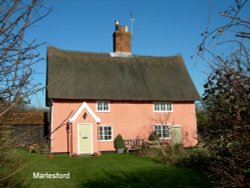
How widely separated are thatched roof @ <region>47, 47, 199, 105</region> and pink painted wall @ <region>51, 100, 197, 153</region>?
0.76m

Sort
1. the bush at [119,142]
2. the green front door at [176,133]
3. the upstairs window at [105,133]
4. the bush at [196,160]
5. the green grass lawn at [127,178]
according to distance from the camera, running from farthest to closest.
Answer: the green front door at [176,133]
the upstairs window at [105,133]
the bush at [119,142]
the bush at [196,160]
the green grass lawn at [127,178]

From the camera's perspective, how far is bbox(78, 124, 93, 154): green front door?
907 inches

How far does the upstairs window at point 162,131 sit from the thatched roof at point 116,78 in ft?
8.03

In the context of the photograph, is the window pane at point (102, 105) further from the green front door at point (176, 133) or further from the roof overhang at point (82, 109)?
the green front door at point (176, 133)

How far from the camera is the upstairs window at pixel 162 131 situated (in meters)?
27.1

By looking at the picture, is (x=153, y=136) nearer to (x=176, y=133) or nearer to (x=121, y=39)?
(x=176, y=133)

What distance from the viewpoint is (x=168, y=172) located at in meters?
12.7

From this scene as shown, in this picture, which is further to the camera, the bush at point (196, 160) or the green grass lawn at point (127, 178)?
the bush at point (196, 160)

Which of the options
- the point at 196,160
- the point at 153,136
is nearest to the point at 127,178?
the point at 196,160

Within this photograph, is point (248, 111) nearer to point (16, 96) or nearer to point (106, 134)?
point (16, 96)

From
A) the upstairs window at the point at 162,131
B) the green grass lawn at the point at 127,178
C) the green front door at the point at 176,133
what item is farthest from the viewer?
the green front door at the point at 176,133

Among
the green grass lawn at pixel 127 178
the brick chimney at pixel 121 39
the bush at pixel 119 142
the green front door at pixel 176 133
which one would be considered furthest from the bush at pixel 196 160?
the brick chimney at pixel 121 39

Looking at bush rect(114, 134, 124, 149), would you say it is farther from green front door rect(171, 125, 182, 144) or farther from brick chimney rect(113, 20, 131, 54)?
brick chimney rect(113, 20, 131, 54)

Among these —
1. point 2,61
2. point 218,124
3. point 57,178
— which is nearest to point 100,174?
point 57,178
